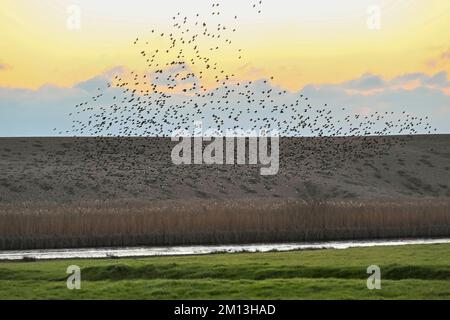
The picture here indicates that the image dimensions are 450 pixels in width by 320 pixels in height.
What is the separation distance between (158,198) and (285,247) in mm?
35215

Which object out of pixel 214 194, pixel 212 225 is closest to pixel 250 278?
pixel 212 225

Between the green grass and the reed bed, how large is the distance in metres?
7.01

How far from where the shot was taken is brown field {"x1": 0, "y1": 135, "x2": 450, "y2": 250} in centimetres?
3369

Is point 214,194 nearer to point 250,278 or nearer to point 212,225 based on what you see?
point 212,225

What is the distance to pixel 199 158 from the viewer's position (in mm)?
85500

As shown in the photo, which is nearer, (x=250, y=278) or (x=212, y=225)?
(x=250, y=278)

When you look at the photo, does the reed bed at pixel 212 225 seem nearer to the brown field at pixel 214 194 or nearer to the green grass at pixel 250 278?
the brown field at pixel 214 194

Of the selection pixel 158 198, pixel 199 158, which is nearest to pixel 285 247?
pixel 158 198

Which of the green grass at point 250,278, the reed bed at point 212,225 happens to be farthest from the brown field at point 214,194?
the green grass at point 250,278

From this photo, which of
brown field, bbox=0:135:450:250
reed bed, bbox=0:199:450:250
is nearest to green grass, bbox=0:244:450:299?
reed bed, bbox=0:199:450:250

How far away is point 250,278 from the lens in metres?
20.5

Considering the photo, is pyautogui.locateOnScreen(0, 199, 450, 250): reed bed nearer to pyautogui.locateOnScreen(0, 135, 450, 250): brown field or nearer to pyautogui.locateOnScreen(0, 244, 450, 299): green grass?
pyautogui.locateOnScreen(0, 135, 450, 250): brown field

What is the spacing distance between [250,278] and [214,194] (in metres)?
49.1
